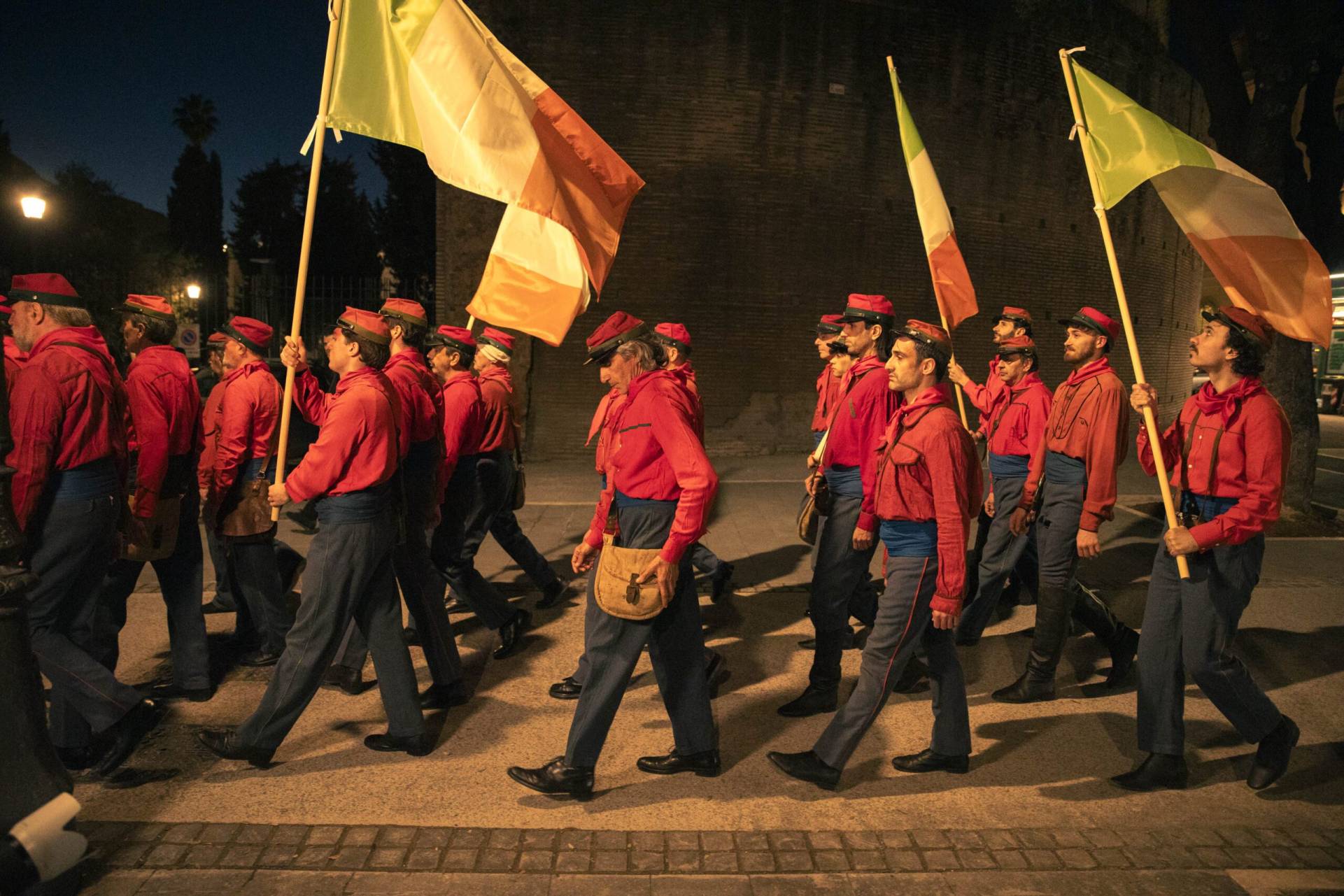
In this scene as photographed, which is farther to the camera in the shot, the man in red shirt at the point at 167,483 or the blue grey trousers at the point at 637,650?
the man in red shirt at the point at 167,483

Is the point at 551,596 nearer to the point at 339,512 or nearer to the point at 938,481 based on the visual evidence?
the point at 339,512

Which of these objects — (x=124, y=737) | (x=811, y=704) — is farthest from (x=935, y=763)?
(x=124, y=737)

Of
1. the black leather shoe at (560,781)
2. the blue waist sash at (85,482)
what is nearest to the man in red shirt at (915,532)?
the black leather shoe at (560,781)

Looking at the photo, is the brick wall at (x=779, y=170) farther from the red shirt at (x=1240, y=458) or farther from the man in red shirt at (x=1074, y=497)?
the red shirt at (x=1240, y=458)

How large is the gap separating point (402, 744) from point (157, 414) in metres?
2.04

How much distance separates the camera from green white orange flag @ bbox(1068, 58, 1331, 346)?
4297mm

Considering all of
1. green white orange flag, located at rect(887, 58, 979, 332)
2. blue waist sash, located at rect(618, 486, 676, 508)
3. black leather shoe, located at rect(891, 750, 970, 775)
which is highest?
green white orange flag, located at rect(887, 58, 979, 332)

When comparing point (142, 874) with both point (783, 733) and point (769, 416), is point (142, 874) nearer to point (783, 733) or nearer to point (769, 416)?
point (783, 733)

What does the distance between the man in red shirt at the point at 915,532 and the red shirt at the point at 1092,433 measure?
43.7 inches

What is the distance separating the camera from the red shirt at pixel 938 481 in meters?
3.73

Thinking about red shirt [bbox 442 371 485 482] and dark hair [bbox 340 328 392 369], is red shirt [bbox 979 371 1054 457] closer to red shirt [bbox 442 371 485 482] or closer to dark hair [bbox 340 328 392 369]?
red shirt [bbox 442 371 485 482]

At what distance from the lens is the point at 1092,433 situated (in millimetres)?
4879

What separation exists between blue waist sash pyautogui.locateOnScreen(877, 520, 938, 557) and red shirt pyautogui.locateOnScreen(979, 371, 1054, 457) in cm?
187

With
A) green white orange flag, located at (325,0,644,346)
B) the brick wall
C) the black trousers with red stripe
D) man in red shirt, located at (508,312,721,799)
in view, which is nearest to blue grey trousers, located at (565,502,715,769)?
man in red shirt, located at (508,312,721,799)
